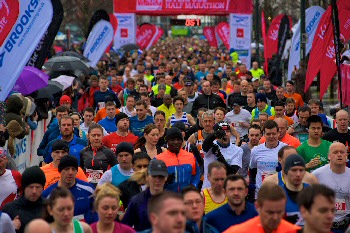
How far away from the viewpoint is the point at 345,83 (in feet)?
58.6

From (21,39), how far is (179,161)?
393 cm

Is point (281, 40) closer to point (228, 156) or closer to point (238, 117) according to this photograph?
point (238, 117)

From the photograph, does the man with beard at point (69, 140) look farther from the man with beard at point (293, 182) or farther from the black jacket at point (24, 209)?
the man with beard at point (293, 182)

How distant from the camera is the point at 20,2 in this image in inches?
577

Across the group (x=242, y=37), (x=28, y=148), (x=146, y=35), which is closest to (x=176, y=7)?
(x=242, y=37)

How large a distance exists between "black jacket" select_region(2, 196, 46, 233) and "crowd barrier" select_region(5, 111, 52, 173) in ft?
21.1

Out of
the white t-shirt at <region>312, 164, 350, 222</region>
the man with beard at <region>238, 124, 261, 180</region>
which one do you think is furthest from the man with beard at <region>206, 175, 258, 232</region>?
the man with beard at <region>238, 124, 261, 180</region>

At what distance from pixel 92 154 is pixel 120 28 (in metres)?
33.1

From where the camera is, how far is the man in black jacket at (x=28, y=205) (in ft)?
27.8

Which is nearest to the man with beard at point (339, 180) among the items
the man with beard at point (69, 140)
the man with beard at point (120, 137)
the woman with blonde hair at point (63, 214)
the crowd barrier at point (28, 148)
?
the woman with blonde hair at point (63, 214)

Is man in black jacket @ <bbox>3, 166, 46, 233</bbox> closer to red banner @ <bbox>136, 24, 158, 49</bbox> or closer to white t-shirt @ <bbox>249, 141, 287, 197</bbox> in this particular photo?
white t-shirt @ <bbox>249, 141, 287, 197</bbox>

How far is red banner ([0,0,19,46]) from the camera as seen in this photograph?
13.4 metres

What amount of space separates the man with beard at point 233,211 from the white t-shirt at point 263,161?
3511mm

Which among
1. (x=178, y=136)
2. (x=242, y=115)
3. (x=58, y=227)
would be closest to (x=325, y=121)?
(x=242, y=115)
